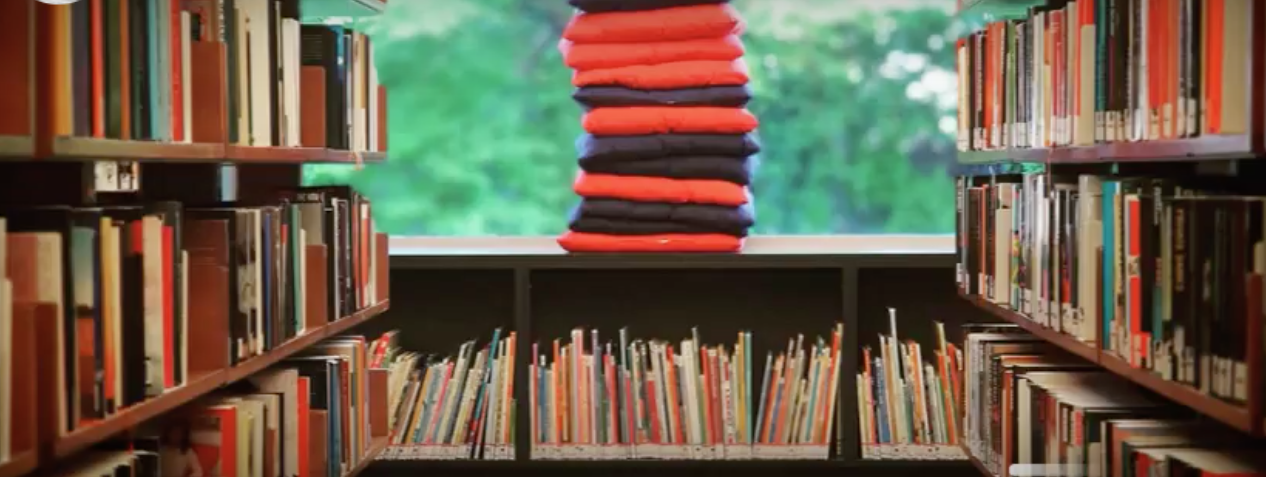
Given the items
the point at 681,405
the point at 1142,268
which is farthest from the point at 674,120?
the point at 1142,268

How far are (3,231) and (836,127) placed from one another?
10.2 feet

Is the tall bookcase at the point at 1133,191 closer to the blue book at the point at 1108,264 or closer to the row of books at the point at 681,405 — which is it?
the blue book at the point at 1108,264

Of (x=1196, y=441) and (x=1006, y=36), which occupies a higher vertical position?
(x=1006, y=36)

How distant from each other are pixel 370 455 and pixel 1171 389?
6.66 feet

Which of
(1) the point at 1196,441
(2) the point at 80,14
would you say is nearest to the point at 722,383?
(1) the point at 1196,441

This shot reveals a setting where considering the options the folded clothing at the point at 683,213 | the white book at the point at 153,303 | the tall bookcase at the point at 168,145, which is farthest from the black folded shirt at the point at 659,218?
the white book at the point at 153,303

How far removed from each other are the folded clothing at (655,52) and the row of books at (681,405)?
73cm

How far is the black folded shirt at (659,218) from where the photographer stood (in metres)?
4.11

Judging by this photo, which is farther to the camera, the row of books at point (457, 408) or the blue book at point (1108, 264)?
the row of books at point (457, 408)

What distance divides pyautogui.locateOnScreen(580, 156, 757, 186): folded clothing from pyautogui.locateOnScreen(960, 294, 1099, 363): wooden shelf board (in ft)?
2.98

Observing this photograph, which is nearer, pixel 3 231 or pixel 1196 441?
pixel 3 231

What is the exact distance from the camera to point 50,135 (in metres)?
1.79

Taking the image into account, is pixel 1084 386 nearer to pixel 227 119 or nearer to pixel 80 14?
pixel 227 119

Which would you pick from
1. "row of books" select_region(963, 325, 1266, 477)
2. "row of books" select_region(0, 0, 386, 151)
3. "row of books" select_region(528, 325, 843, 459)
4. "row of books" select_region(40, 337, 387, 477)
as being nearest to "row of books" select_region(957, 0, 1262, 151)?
"row of books" select_region(963, 325, 1266, 477)
